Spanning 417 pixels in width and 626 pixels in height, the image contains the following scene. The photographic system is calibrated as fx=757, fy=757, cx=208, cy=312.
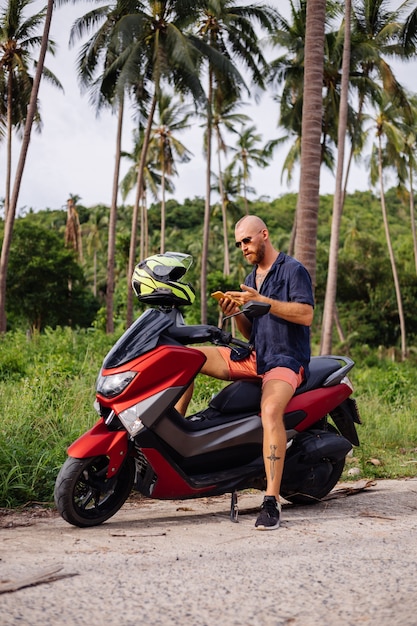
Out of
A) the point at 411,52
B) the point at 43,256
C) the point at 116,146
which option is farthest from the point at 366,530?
the point at 43,256

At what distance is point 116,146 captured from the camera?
28953 millimetres

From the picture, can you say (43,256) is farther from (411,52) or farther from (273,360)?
(273,360)

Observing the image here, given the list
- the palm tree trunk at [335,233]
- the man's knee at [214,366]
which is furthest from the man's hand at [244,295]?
the palm tree trunk at [335,233]

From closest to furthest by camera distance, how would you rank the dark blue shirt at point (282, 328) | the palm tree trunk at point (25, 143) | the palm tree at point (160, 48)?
the dark blue shirt at point (282, 328) < the palm tree trunk at point (25, 143) < the palm tree at point (160, 48)

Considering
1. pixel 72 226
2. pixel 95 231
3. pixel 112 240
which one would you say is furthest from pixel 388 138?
pixel 95 231

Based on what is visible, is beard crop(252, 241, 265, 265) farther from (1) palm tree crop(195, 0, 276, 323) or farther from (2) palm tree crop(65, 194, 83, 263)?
(2) palm tree crop(65, 194, 83, 263)

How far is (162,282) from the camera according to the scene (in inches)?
164

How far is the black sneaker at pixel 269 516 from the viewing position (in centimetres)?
405

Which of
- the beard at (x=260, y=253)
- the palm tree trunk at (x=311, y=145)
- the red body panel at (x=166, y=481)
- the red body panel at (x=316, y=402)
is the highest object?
the palm tree trunk at (x=311, y=145)

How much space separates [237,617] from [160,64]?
80.0ft

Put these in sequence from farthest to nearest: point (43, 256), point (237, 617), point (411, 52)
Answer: point (43, 256)
point (411, 52)
point (237, 617)

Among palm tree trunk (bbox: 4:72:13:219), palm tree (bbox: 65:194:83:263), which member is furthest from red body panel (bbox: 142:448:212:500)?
palm tree (bbox: 65:194:83:263)

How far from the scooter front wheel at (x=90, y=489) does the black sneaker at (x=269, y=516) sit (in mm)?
742

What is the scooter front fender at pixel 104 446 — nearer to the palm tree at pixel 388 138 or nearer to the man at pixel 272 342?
the man at pixel 272 342
